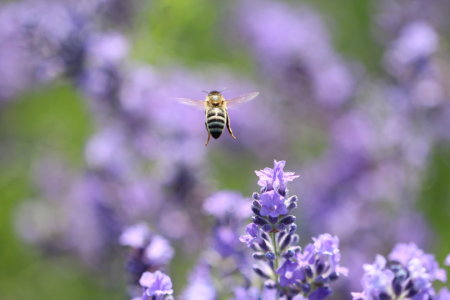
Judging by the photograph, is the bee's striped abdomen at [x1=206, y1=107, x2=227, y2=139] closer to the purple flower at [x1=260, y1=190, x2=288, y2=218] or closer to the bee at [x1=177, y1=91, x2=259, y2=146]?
the bee at [x1=177, y1=91, x2=259, y2=146]

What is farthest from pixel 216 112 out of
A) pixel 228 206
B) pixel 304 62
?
pixel 304 62

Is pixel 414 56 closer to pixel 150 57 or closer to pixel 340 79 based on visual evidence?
pixel 340 79

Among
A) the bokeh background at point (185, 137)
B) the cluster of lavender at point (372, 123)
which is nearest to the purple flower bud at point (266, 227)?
the bokeh background at point (185, 137)

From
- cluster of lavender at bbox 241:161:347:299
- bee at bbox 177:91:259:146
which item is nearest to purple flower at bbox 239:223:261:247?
cluster of lavender at bbox 241:161:347:299

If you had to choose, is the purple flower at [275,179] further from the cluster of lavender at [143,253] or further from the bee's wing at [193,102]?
the bee's wing at [193,102]

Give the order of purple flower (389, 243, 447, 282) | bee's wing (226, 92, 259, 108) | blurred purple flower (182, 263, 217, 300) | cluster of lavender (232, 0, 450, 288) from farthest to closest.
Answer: cluster of lavender (232, 0, 450, 288) < bee's wing (226, 92, 259, 108) < blurred purple flower (182, 263, 217, 300) < purple flower (389, 243, 447, 282)

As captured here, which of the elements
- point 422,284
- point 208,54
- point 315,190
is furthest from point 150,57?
point 422,284

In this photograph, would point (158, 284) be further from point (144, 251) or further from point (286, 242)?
point (144, 251)
